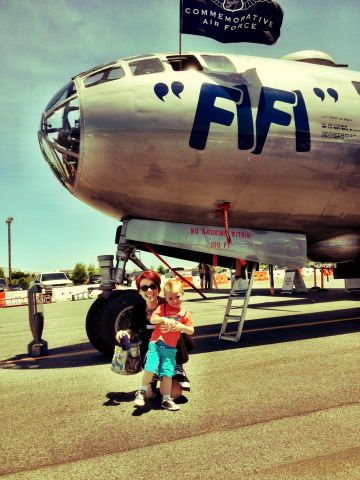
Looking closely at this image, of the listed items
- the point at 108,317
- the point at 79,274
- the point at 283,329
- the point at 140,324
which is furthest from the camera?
the point at 79,274

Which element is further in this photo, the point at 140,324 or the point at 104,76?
the point at 104,76

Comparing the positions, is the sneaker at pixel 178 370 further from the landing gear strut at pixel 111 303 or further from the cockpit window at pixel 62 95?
the cockpit window at pixel 62 95

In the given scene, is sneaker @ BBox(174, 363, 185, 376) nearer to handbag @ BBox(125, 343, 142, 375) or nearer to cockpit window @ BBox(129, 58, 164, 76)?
handbag @ BBox(125, 343, 142, 375)

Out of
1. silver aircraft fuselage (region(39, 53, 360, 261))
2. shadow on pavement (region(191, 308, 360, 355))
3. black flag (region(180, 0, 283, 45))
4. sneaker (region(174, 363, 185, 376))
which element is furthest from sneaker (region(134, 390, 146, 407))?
black flag (region(180, 0, 283, 45))

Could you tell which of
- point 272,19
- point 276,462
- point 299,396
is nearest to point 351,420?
point 299,396

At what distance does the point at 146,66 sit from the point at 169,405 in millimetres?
5000

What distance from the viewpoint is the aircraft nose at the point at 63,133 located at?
236 inches

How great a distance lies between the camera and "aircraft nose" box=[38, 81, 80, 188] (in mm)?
5988

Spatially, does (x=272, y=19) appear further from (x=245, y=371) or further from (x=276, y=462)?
(x=276, y=462)

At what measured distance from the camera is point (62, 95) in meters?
6.36

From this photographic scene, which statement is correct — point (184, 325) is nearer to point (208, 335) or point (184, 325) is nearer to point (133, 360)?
point (133, 360)

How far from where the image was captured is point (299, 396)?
13.1 feet

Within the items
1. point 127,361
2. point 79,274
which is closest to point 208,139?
point 127,361

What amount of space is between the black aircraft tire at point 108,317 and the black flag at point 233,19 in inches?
183
